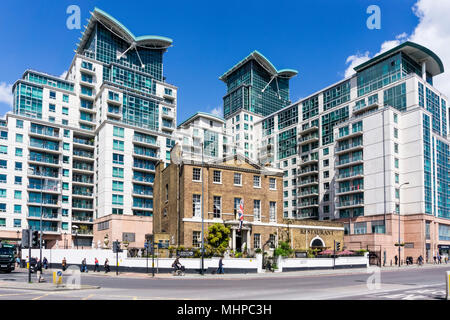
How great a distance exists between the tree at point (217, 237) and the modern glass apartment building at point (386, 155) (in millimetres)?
29861

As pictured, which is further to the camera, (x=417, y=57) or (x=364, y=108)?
(x=364, y=108)

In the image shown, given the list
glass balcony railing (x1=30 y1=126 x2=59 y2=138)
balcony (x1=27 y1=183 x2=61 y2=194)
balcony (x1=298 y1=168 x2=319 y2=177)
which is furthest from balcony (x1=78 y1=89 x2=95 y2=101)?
balcony (x1=298 y1=168 x2=319 y2=177)

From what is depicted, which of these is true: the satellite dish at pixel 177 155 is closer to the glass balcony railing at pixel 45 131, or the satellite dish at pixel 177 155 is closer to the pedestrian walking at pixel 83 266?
the pedestrian walking at pixel 83 266

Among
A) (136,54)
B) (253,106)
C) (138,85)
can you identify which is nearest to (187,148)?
(138,85)

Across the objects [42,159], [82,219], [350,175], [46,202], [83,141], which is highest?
[83,141]

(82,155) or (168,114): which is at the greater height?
(168,114)

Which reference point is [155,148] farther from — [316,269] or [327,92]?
[316,269]

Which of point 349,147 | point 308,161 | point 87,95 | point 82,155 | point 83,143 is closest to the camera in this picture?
point 349,147

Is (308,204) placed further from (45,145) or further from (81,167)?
(45,145)

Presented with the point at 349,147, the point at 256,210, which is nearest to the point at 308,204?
the point at 349,147

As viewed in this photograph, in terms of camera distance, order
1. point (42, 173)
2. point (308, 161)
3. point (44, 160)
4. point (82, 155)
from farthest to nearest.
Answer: point (308, 161), point (82, 155), point (44, 160), point (42, 173)

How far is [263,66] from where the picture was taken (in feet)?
461

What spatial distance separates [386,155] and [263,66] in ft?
244

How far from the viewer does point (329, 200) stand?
88.2 metres
